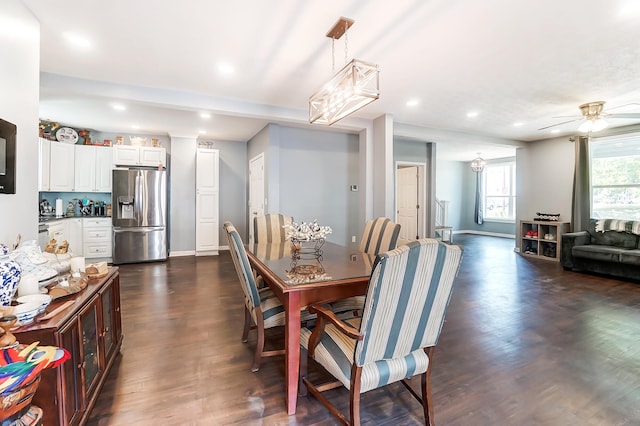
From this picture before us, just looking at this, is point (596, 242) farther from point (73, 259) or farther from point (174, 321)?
point (73, 259)

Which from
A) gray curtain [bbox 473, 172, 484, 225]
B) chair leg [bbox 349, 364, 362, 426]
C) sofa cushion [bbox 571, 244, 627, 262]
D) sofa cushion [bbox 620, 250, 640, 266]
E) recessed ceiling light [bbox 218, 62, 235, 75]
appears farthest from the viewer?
gray curtain [bbox 473, 172, 484, 225]

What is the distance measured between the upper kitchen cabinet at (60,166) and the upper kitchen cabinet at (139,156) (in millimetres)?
694

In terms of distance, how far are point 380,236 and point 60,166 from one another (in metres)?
5.85

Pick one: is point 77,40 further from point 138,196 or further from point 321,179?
point 321,179

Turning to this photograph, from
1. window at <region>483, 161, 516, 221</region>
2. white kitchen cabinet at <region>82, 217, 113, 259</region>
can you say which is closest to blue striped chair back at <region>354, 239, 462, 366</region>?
white kitchen cabinet at <region>82, 217, 113, 259</region>

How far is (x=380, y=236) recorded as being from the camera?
2.91 meters

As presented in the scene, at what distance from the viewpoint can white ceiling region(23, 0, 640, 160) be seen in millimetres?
2223

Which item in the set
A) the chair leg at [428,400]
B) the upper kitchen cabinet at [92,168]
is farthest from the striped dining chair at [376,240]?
the upper kitchen cabinet at [92,168]

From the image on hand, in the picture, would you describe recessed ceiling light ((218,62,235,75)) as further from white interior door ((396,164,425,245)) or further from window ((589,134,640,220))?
window ((589,134,640,220))


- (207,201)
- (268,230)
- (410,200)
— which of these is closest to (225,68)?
(268,230)

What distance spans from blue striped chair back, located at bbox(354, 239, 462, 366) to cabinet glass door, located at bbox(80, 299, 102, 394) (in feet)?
4.66

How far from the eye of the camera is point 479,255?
21.5ft

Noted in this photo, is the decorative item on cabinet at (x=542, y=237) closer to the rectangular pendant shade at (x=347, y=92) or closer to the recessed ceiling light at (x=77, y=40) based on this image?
the rectangular pendant shade at (x=347, y=92)

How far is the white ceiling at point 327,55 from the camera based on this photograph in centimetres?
222
